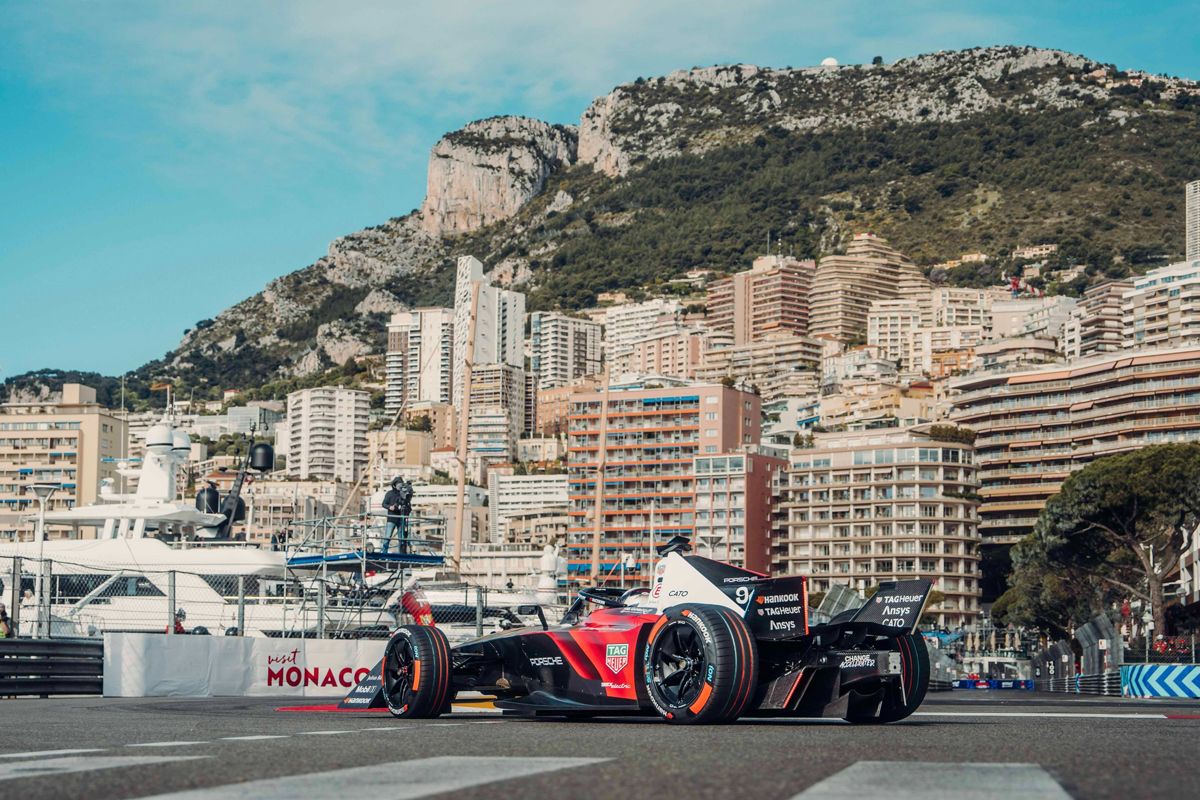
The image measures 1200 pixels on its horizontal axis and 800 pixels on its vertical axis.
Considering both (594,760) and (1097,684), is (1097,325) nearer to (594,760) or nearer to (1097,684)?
(1097,684)

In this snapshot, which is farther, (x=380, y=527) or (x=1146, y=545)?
(x=1146, y=545)

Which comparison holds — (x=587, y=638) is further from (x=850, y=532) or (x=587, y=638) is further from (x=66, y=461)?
(x=66, y=461)

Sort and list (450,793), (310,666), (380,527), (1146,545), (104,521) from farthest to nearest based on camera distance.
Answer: (1146,545)
(380,527)
(104,521)
(310,666)
(450,793)

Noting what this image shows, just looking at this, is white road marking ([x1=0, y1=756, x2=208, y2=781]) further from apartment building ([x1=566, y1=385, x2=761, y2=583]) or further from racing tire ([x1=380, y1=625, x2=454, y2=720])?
apartment building ([x1=566, y1=385, x2=761, y2=583])

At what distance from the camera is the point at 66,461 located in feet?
565

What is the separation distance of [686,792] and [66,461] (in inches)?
6953

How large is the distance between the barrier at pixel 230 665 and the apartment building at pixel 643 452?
427 feet

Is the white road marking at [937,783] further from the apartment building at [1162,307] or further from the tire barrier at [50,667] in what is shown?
the apartment building at [1162,307]

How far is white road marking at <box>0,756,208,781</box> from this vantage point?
6.29 metres

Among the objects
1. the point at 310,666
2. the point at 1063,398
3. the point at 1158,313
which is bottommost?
the point at 310,666

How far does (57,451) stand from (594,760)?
177 m

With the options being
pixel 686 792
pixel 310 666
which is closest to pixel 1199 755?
pixel 686 792

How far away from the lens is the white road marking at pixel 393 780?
5.37 m

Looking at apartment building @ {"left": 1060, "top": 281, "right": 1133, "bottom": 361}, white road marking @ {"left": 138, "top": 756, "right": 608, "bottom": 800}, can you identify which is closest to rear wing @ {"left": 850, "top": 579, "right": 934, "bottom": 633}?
white road marking @ {"left": 138, "top": 756, "right": 608, "bottom": 800}
